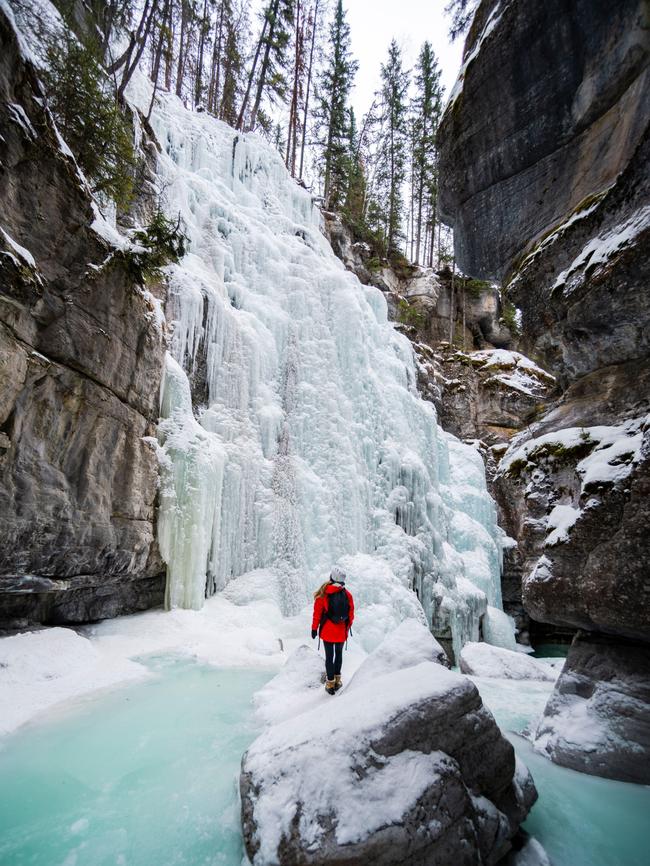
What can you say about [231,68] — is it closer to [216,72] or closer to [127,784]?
[216,72]

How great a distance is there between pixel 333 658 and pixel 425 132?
3140 cm

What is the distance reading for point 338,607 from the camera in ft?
15.2

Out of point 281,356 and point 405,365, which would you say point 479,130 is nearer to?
point 281,356

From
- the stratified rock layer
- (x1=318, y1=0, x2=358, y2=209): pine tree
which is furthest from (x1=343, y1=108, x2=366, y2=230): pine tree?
the stratified rock layer

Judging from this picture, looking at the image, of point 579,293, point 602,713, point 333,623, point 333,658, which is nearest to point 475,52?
point 579,293

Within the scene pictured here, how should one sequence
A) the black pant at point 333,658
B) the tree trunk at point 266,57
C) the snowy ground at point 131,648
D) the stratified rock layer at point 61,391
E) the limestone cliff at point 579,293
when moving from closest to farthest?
the limestone cliff at point 579,293 → the black pant at point 333,658 → the snowy ground at point 131,648 → the stratified rock layer at point 61,391 → the tree trunk at point 266,57

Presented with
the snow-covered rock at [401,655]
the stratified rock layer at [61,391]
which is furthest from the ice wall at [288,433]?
the snow-covered rock at [401,655]

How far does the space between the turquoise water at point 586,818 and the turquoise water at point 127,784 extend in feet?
7.51

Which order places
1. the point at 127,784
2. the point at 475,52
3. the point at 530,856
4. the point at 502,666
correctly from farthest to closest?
the point at 502,666
the point at 475,52
the point at 127,784
the point at 530,856

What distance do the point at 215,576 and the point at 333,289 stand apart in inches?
377

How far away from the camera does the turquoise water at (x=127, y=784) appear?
106 inches

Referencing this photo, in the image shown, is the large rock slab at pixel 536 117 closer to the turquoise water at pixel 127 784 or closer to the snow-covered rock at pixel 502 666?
the snow-covered rock at pixel 502 666

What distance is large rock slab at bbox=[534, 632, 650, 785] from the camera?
4.12m

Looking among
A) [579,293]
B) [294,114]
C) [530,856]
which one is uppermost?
[294,114]
